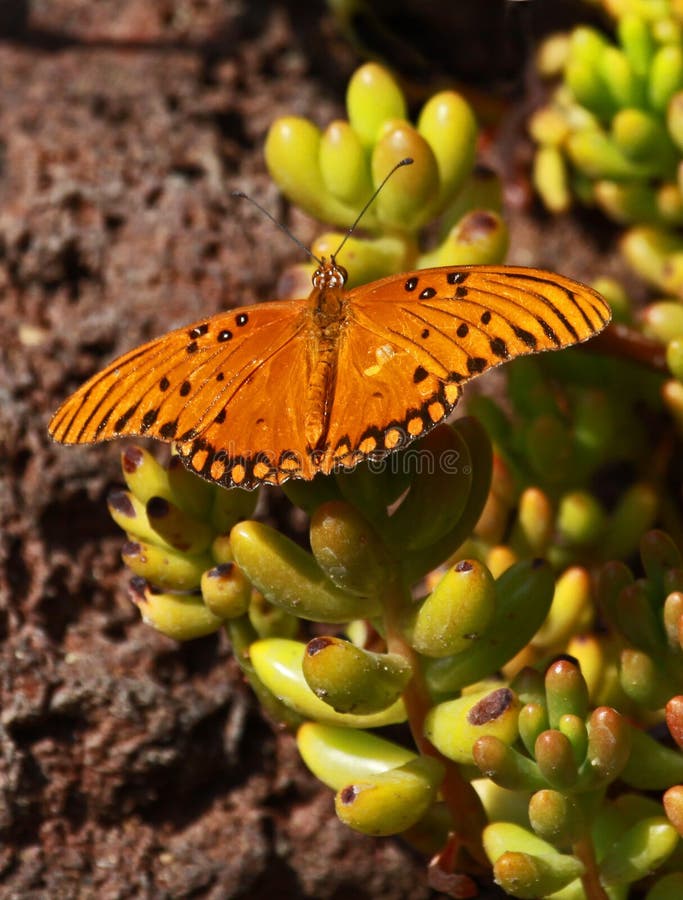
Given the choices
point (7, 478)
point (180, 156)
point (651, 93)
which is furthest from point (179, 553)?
point (651, 93)

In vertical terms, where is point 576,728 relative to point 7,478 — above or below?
above

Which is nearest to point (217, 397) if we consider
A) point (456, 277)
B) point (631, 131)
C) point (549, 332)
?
point (456, 277)

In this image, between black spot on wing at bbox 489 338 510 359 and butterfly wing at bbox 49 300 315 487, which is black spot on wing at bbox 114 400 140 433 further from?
black spot on wing at bbox 489 338 510 359

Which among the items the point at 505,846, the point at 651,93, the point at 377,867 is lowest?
the point at 377,867

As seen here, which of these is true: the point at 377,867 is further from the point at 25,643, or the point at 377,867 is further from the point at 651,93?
the point at 651,93

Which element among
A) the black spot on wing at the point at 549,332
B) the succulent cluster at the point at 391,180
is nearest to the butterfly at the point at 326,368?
the black spot on wing at the point at 549,332

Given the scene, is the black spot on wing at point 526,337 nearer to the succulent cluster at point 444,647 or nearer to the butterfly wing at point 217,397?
the succulent cluster at point 444,647
